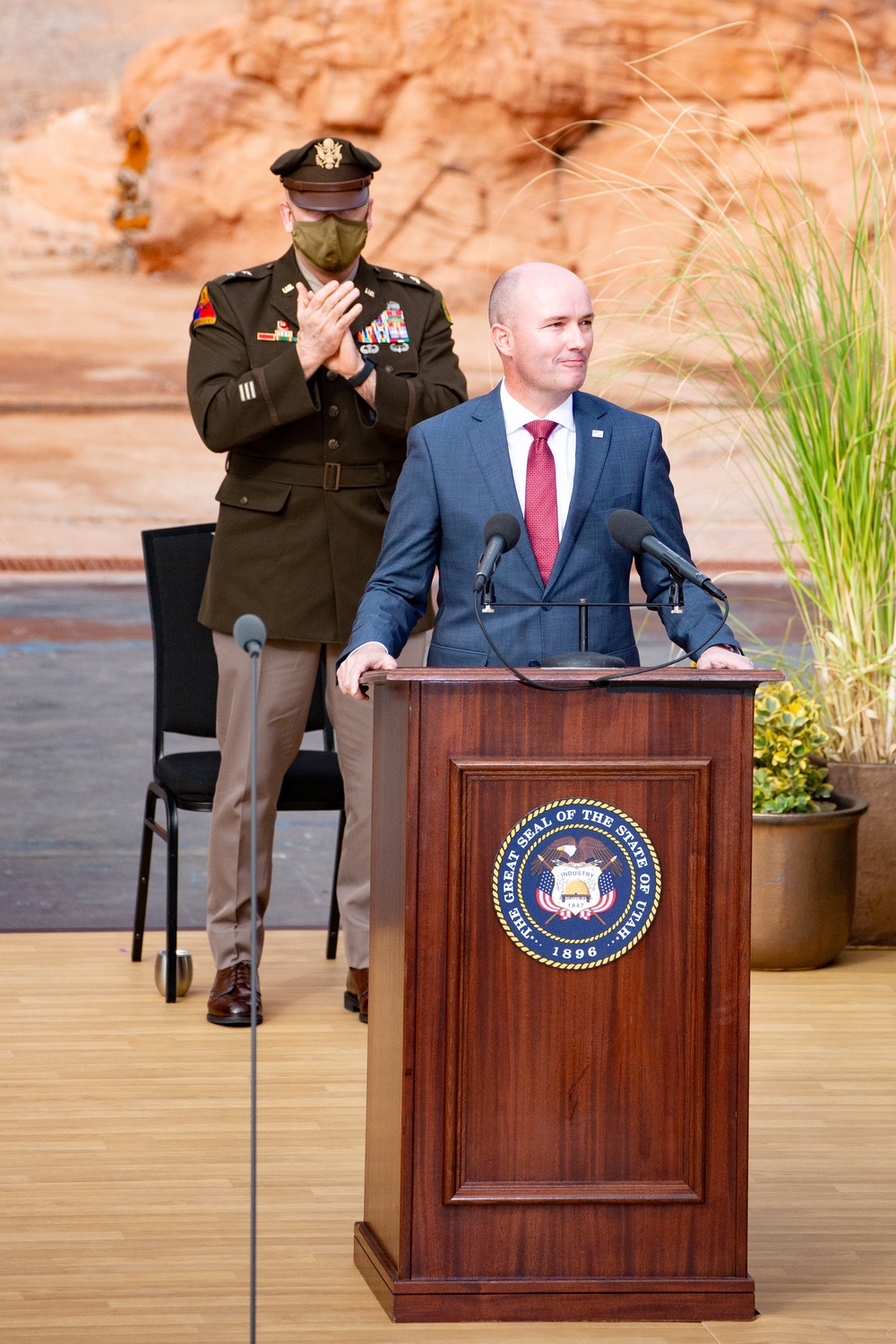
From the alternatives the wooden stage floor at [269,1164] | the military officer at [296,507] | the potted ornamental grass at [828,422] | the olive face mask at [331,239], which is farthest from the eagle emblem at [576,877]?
the potted ornamental grass at [828,422]

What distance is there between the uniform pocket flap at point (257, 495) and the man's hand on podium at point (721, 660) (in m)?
1.36

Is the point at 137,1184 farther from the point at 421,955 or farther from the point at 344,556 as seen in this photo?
the point at 344,556

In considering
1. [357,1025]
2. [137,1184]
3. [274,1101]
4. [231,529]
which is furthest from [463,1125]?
[231,529]

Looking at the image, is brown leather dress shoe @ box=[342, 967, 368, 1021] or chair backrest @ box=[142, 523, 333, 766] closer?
brown leather dress shoe @ box=[342, 967, 368, 1021]

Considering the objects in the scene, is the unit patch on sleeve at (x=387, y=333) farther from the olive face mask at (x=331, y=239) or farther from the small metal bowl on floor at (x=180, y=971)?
the small metal bowl on floor at (x=180, y=971)

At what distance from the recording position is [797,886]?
3959 mm

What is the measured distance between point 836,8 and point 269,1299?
7492 mm

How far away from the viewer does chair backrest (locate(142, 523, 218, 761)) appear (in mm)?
3953

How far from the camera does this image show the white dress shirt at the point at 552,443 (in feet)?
8.50

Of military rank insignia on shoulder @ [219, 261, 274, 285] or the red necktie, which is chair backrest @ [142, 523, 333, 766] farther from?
the red necktie

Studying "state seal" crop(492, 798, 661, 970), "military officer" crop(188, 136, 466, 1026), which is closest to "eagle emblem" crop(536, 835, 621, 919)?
"state seal" crop(492, 798, 661, 970)

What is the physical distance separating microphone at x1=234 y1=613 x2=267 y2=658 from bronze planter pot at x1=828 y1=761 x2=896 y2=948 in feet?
8.50

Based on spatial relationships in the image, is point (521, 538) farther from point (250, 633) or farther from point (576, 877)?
point (250, 633)

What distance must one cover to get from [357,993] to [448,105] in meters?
5.92
